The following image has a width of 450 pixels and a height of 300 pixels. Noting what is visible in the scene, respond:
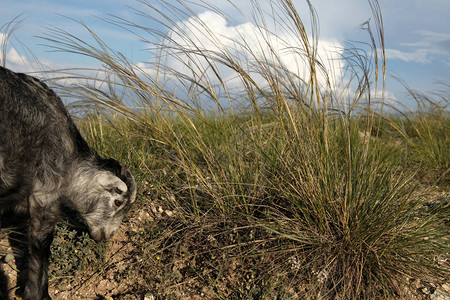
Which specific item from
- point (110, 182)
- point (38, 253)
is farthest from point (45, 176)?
point (38, 253)

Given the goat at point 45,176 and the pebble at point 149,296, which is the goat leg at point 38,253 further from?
the pebble at point 149,296

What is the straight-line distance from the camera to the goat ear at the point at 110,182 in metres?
→ 2.60

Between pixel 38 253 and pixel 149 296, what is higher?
pixel 38 253

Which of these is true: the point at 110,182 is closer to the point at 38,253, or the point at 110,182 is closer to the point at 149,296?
the point at 38,253

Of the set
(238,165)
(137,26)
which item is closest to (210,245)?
(238,165)

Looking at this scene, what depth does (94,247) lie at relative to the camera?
290 cm

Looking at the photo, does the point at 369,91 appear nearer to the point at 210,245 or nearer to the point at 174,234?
the point at 210,245

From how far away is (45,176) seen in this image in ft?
8.05

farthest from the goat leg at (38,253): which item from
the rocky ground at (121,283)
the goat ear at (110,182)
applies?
the goat ear at (110,182)

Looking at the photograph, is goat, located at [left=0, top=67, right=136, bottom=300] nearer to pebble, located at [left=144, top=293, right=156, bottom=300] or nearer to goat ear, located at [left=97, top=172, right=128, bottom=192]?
goat ear, located at [left=97, top=172, right=128, bottom=192]

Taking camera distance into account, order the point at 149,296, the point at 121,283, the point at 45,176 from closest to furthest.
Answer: the point at 45,176
the point at 149,296
the point at 121,283

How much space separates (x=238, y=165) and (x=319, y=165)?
83cm

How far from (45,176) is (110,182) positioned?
43 centimetres

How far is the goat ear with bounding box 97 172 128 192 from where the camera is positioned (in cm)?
260
